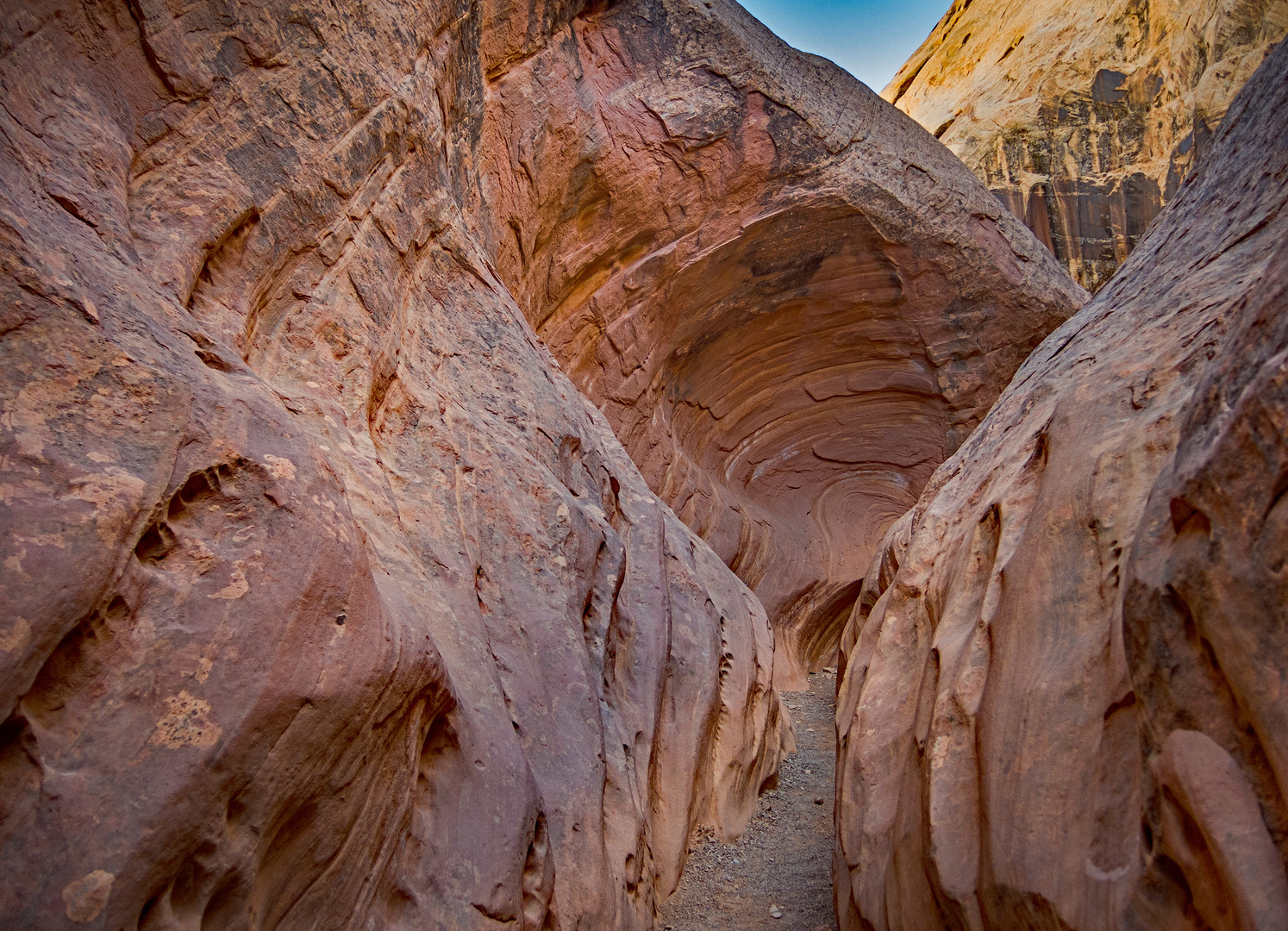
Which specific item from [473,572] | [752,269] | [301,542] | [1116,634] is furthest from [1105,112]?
[301,542]

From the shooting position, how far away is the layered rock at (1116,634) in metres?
1.69

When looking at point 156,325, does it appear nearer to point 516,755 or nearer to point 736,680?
point 516,755

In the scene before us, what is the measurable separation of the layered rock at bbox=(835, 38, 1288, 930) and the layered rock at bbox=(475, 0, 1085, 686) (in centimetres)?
398

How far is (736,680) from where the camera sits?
4.72 meters

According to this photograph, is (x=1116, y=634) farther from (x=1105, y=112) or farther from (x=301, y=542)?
(x=1105, y=112)

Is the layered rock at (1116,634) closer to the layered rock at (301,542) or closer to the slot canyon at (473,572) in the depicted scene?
the slot canyon at (473,572)

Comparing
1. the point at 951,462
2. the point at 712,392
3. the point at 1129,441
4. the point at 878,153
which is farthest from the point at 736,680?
the point at 878,153

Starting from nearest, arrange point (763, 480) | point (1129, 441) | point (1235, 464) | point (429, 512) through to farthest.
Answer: point (1235, 464) → point (1129, 441) → point (429, 512) → point (763, 480)

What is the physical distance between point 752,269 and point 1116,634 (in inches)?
240

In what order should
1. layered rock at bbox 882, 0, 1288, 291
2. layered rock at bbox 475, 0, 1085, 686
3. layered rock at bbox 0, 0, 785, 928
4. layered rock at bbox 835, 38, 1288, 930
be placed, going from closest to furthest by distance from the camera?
layered rock at bbox 835, 38, 1288, 930, layered rock at bbox 0, 0, 785, 928, layered rock at bbox 475, 0, 1085, 686, layered rock at bbox 882, 0, 1288, 291

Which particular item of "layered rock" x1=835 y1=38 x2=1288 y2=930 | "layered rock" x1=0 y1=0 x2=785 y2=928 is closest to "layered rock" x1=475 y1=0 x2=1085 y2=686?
"layered rock" x1=0 y1=0 x2=785 y2=928

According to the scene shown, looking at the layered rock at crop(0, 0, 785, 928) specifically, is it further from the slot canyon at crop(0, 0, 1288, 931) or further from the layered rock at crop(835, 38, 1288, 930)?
the layered rock at crop(835, 38, 1288, 930)

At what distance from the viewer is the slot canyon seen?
1782mm

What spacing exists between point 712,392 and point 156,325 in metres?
6.75
